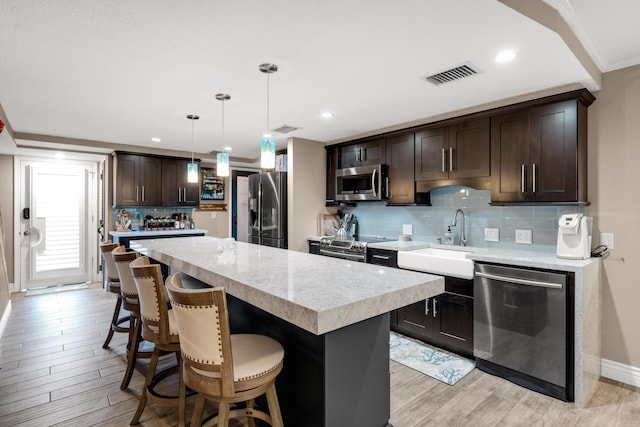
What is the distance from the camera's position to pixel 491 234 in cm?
345

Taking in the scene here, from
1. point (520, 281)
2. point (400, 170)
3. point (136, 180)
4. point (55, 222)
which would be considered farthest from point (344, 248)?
point (55, 222)

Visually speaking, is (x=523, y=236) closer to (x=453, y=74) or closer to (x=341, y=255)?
A: (x=453, y=74)

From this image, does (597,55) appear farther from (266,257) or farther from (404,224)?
(266,257)

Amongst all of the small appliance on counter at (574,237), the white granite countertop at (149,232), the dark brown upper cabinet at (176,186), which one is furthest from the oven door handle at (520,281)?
the dark brown upper cabinet at (176,186)

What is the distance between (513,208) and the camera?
10.8 ft

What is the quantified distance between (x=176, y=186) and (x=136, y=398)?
4100 mm

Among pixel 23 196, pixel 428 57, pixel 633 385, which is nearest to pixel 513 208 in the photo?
pixel 633 385

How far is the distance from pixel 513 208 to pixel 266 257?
2.44 meters

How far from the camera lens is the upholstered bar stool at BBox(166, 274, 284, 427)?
1.33m

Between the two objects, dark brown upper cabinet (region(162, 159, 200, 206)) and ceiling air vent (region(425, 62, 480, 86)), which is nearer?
ceiling air vent (region(425, 62, 480, 86))

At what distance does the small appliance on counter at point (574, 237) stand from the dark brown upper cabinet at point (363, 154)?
6.81 feet

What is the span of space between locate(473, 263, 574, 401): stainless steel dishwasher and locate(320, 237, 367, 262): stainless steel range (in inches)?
51.7

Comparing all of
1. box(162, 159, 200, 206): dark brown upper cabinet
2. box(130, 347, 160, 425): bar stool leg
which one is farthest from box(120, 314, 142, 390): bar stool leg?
box(162, 159, 200, 206): dark brown upper cabinet

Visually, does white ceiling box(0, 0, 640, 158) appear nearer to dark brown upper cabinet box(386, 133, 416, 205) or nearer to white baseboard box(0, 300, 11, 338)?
dark brown upper cabinet box(386, 133, 416, 205)
